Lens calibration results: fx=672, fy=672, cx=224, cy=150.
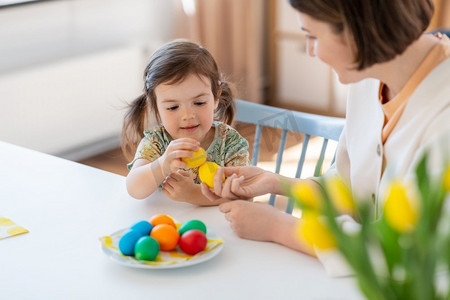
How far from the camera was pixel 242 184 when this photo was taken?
144 centimetres

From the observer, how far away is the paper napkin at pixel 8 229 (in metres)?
1.31

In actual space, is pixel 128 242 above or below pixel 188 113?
below

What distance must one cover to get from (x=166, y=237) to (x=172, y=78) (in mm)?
553

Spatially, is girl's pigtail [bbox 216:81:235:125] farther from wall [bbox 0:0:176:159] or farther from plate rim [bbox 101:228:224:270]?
wall [bbox 0:0:176:159]

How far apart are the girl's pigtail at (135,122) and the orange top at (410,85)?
68cm

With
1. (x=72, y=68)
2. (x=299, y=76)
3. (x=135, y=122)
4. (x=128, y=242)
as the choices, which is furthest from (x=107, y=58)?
(x=128, y=242)

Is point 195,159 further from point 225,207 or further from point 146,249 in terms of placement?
point 146,249

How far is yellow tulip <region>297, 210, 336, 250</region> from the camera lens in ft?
1.69

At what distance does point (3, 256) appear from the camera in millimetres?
1225

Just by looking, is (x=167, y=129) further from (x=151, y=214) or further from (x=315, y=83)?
(x=315, y=83)

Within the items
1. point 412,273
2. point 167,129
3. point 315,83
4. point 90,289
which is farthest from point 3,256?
point 315,83

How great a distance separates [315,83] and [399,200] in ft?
13.7

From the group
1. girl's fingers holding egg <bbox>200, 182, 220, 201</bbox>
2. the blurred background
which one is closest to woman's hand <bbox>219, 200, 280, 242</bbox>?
girl's fingers holding egg <bbox>200, 182, 220, 201</bbox>

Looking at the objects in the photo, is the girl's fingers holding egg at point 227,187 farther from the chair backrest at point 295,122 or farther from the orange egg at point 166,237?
the chair backrest at point 295,122
